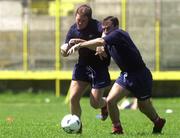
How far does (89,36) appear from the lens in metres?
11.4

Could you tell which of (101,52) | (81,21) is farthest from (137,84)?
(81,21)

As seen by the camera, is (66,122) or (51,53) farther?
(51,53)

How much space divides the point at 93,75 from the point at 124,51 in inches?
38.6

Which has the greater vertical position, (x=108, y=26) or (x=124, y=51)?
(x=108, y=26)

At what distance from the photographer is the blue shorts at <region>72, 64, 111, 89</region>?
11602 millimetres

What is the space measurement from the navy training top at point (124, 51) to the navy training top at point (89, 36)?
53 cm

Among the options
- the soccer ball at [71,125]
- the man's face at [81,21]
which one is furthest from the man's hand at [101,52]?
the soccer ball at [71,125]

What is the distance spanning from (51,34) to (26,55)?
1265 millimetres

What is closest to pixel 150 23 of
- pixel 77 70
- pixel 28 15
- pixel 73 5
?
pixel 73 5

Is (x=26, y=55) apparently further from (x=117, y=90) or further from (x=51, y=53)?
(x=117, y=90)

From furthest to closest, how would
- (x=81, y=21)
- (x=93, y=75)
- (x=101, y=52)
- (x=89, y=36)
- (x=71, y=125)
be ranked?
1. (x=93, y=75)
2. (x=89, y=36)
3. (x=81, y=21)
4. (x=101, y=52)
5. (x=71, y=125)

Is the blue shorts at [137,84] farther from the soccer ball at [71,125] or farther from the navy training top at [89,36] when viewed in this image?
the soccer ball at [71,125]

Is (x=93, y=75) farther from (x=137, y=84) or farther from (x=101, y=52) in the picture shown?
(x=137, y=84)

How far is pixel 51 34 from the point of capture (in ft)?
86.9
